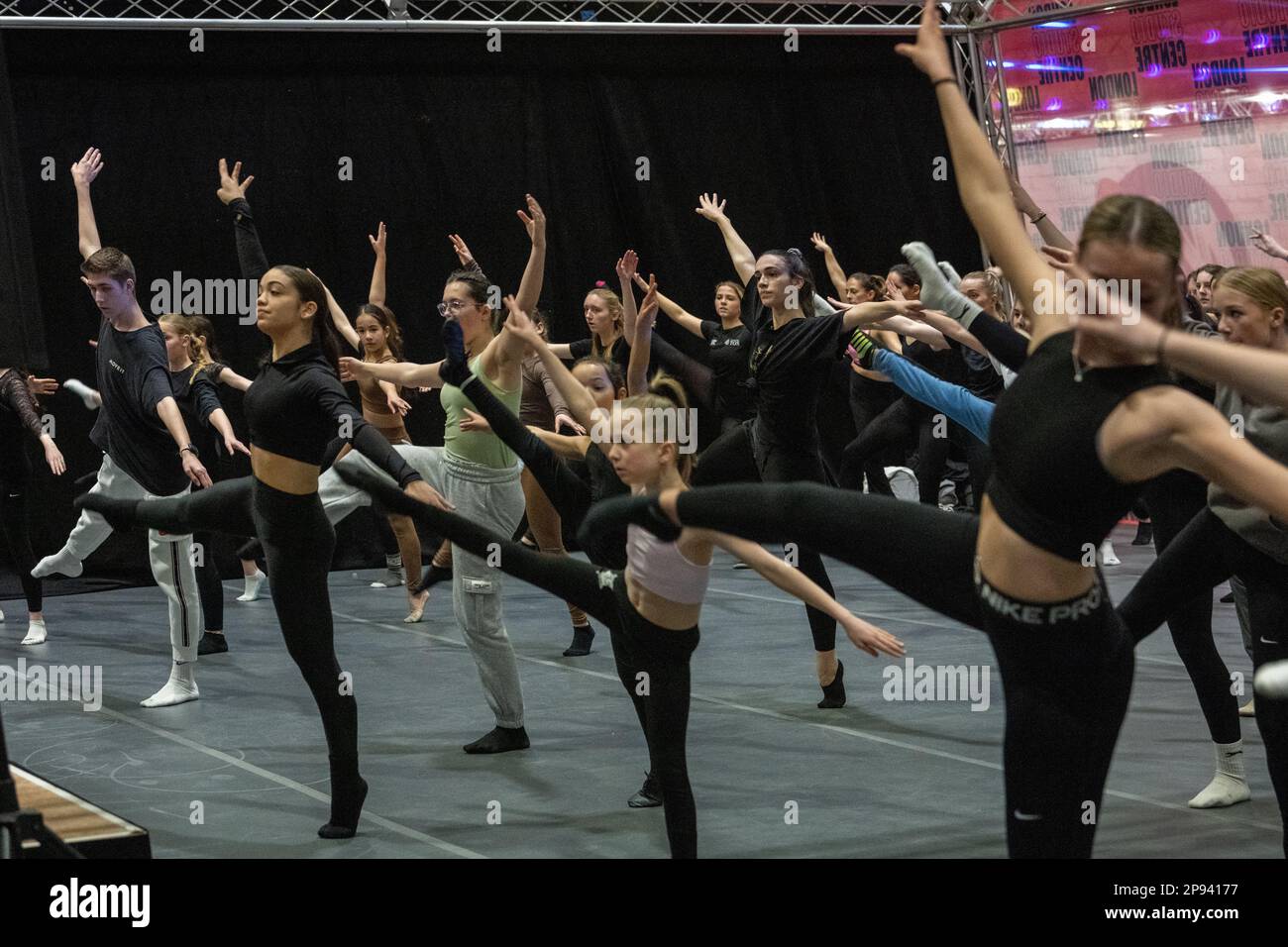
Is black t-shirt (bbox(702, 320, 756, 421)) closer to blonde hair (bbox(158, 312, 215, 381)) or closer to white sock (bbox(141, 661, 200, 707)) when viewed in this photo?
blonde hair (bbox(158, 312, 215, 381))

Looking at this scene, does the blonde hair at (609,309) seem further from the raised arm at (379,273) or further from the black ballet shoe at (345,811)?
the black ballet shoe at (345,811)

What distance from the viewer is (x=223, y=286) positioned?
9.08 m

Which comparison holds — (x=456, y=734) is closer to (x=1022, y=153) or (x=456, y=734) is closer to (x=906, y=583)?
(x=906, y=583)

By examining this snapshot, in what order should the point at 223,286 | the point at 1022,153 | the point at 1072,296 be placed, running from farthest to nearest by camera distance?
1. the point at 1022,153
2. the point at 223,286
3. the point at 1072,296

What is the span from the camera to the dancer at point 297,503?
13.1ft

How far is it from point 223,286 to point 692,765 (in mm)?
5491

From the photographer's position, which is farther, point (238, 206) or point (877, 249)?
point (877, 249)

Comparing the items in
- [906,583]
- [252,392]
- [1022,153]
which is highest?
[1022,153]

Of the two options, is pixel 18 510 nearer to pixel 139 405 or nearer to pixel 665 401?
pixel 139 405

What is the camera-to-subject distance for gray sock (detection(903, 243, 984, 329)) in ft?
10.2

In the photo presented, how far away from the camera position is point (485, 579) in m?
4.86

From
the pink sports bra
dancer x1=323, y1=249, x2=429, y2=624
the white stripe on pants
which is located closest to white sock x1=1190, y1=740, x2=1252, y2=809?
the pink sports bra

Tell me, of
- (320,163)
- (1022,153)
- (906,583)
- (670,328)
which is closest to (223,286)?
(320,163)

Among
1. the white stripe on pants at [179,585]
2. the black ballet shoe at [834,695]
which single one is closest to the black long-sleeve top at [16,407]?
the white stripe on pants at [179,585]
